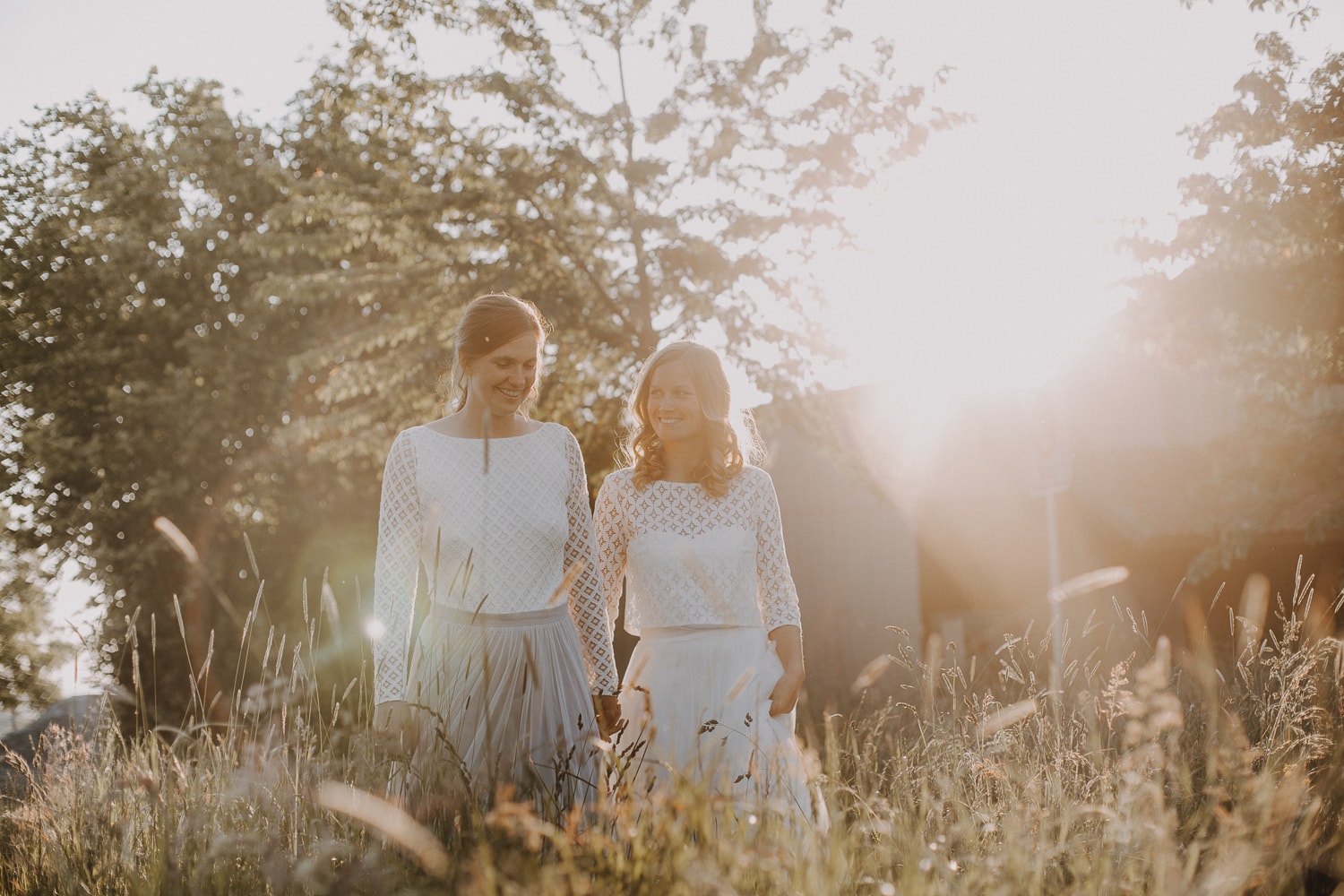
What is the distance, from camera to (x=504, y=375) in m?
3.30

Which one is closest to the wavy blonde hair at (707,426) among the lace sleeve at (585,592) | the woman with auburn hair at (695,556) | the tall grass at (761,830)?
the woman with auburn hair at (695,556)

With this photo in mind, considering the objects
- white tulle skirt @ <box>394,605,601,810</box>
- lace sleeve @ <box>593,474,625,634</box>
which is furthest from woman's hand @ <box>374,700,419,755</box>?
lace sleeve @ <box>593,474,625,634</box>

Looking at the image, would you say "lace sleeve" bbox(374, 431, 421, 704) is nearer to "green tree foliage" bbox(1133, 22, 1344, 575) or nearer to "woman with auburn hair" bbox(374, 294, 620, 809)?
"woman with auburn hair" bbox(374, 294, 620, 809)

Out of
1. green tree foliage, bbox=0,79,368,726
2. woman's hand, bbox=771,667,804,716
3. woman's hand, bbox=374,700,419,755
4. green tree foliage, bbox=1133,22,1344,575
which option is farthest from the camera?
green tree foliage, bbox=0,79,368,726

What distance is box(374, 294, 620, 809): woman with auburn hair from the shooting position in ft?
9.98

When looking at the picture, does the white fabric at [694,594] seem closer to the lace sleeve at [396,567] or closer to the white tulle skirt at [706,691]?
the white tulle skirt at [706,691]

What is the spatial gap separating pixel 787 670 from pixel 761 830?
5.28 feet

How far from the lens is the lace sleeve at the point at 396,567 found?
9.89ft

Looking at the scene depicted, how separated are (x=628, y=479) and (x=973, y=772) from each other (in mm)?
1663

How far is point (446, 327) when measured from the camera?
33.3ft

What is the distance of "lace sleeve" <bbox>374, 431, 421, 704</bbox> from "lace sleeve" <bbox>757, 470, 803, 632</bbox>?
4.28 feet

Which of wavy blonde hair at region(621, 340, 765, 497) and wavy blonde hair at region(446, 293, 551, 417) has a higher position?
wavy blonde hair at region(446, 293, 551, 417)

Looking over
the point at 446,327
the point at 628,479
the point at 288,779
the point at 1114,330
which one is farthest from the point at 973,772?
the point at 1114,330

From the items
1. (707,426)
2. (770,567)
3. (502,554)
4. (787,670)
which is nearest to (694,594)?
(770,567)
